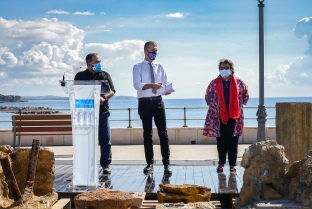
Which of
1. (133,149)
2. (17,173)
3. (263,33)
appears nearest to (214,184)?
(17,173)

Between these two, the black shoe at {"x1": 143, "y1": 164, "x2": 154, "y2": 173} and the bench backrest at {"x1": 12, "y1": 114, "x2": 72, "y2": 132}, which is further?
the bench backrest at {"x1": 12, "y1": 114, "x2": 72, "y2": 132}

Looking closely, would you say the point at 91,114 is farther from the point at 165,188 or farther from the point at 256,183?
the point at 256,183

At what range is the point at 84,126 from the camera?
642 centimetres

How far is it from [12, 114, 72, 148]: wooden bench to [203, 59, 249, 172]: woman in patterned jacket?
648cm

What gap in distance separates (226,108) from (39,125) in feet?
23.5

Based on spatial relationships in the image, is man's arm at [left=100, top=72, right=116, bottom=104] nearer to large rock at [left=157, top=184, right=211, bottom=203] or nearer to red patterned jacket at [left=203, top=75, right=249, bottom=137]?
red patterned jacket at [left=203, top=75, right=249, bottom=137]

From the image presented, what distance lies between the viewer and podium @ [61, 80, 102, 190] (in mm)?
6348

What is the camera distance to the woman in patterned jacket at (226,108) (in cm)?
769

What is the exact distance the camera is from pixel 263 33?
11859 mm

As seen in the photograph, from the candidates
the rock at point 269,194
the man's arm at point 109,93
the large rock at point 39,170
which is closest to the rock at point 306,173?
the rock at point 269,194

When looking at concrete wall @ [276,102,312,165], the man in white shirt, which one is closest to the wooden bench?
Answer: the man in white shirt

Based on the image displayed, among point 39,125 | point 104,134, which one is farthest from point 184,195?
point 39,125

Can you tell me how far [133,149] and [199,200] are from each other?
27.7 ft

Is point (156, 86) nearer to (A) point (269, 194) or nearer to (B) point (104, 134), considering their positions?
(B) point (104, 134)
